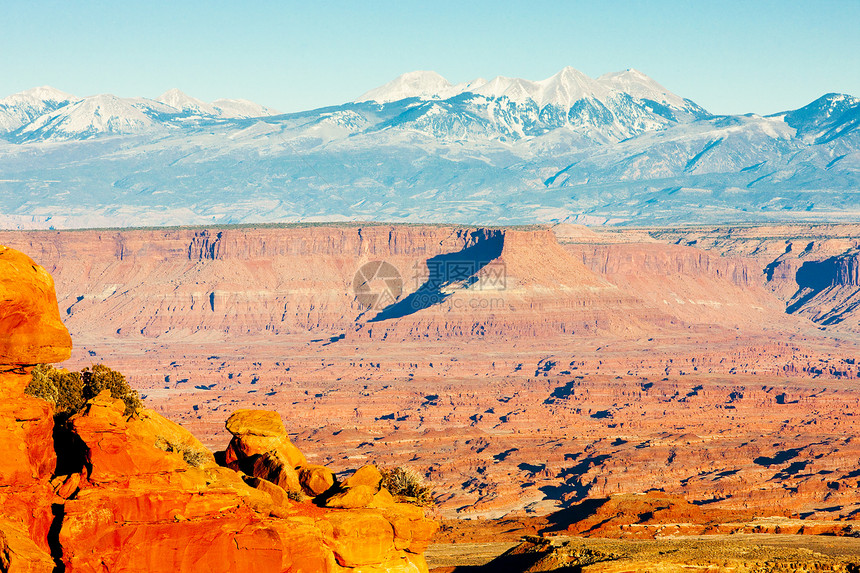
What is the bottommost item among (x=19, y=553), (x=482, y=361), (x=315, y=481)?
(x=482, y=361)

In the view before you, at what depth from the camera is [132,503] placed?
25031mm

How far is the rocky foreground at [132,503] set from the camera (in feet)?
81.0

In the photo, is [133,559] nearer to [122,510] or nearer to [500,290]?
[122,510]

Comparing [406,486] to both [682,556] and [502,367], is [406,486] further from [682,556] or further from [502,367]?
[502,367]

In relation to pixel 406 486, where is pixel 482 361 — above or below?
below

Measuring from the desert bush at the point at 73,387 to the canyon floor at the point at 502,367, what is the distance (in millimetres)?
21109

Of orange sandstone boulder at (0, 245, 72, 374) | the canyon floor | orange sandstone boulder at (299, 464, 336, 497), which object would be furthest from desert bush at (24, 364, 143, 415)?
the canyon floor

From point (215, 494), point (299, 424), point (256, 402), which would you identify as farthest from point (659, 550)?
point (256, 402)

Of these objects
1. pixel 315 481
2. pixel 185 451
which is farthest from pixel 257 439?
pixel 185 451

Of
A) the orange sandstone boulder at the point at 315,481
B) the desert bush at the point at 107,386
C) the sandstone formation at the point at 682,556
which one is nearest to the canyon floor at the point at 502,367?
the sandstone formation at the point at 682,556

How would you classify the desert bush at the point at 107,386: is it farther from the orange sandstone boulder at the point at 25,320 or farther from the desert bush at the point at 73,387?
the orange sandstone boulder at the point at 25,320

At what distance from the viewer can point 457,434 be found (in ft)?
325

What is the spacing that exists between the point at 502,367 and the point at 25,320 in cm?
11493

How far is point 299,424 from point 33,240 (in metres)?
105
